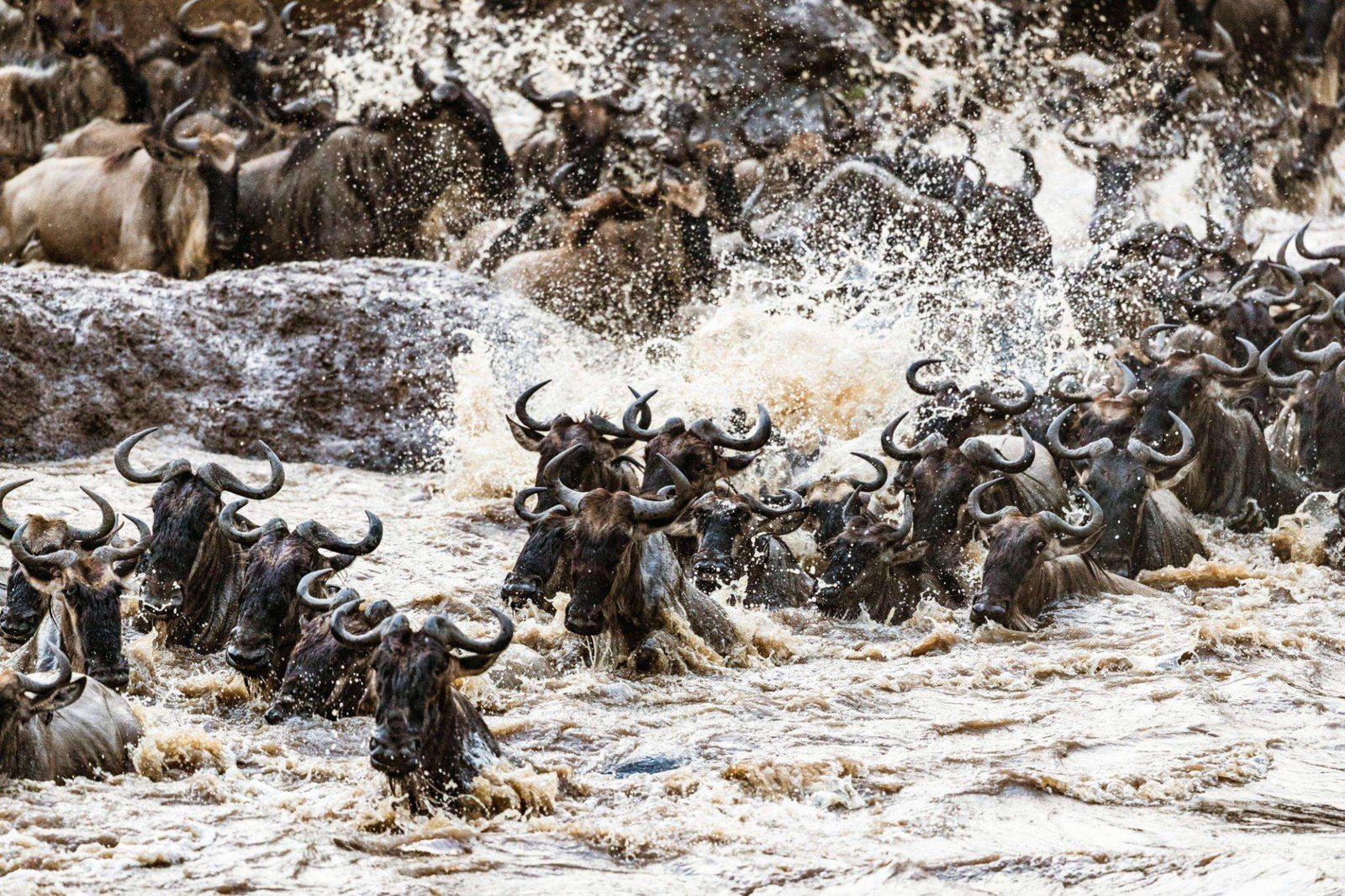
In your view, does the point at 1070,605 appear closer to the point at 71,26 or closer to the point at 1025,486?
the point at 1025,486

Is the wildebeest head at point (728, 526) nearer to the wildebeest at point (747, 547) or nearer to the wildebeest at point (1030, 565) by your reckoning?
the wildebeest at point (747, 547)

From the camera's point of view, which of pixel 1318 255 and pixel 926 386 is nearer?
pixel 926 386

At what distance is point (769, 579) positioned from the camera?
10.4m

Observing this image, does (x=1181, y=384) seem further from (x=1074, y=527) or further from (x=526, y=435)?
(x=526, y=435)

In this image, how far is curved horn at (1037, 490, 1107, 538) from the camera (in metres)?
9.39

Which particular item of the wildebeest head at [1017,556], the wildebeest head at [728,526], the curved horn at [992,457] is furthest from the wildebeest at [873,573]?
the curved horn at [992,457]

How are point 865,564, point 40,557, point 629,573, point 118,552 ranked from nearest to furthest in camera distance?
point 40,557, point 118,552, point 629,573, point 865,564

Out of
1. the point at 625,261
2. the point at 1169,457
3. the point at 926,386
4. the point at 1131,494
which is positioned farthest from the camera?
the point at 625,261

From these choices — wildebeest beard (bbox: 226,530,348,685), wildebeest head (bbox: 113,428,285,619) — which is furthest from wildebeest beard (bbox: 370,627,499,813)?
wildebeest head (bbox: 113,428,285,619)

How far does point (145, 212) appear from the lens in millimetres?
19109

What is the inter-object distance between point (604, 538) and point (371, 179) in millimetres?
13253

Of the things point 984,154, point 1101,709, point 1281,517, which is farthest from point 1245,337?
point 984,154

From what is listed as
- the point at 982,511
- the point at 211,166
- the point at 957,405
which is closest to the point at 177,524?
the point at 982,511

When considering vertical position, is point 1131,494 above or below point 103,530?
above
